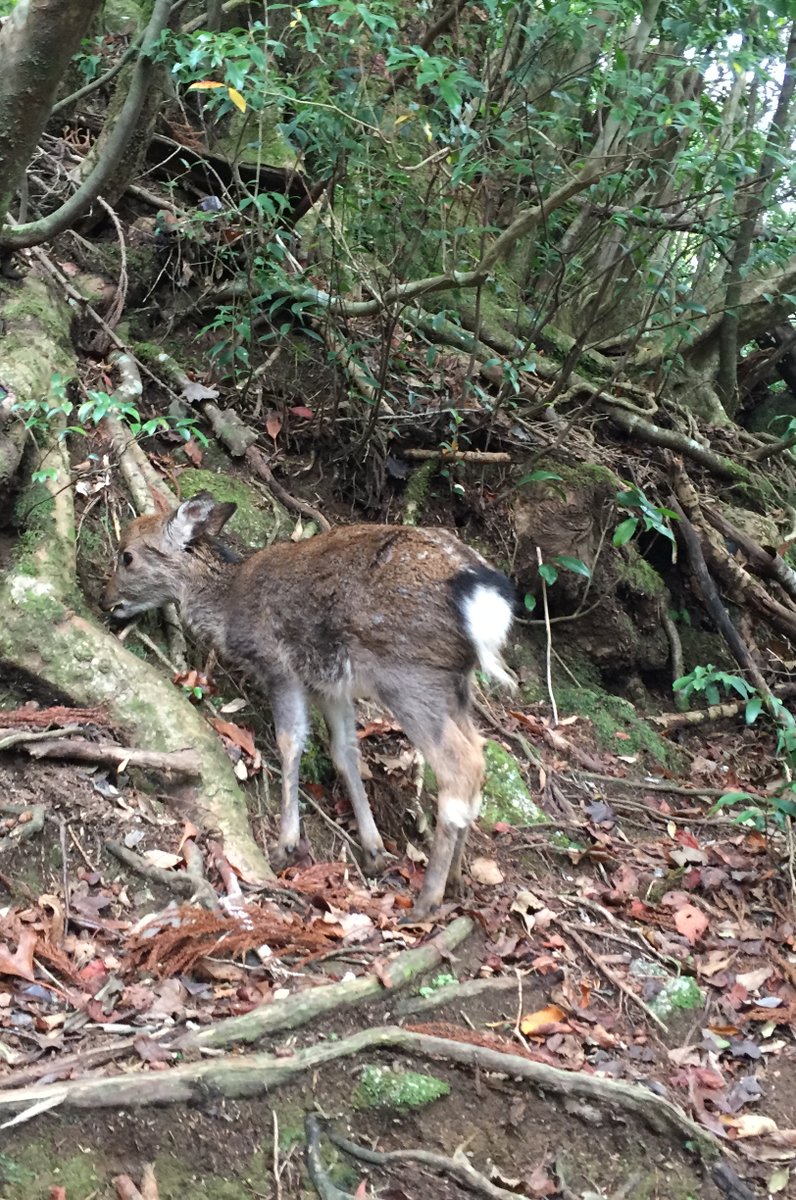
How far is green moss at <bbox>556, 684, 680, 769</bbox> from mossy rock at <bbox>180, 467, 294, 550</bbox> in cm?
269

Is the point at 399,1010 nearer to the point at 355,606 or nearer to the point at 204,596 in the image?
the point at 355,606

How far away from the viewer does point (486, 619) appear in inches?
200

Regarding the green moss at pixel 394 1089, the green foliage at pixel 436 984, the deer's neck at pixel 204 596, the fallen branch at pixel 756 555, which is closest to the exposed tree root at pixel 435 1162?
the green moss at pixel 394 1089

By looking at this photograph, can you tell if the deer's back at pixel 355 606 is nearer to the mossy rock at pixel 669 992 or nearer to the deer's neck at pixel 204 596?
the deer's neck at pixel 204 596

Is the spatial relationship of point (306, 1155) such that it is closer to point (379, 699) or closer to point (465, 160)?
point (379, 699)

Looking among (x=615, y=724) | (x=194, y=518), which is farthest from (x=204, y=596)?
(x=615, y=724)

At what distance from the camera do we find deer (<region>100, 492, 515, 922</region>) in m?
5.12

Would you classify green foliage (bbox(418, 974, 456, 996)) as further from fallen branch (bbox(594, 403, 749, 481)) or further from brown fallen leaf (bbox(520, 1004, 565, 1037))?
fallen branch (bbox(594, 403, 749, 481))

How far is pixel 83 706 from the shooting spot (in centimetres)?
491

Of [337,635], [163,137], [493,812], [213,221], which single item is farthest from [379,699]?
[163,137]

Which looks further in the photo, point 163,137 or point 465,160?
point 163,137

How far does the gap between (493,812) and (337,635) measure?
1.67 m

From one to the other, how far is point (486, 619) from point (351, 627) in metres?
0.75

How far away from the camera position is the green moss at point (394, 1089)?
3.29 meters
